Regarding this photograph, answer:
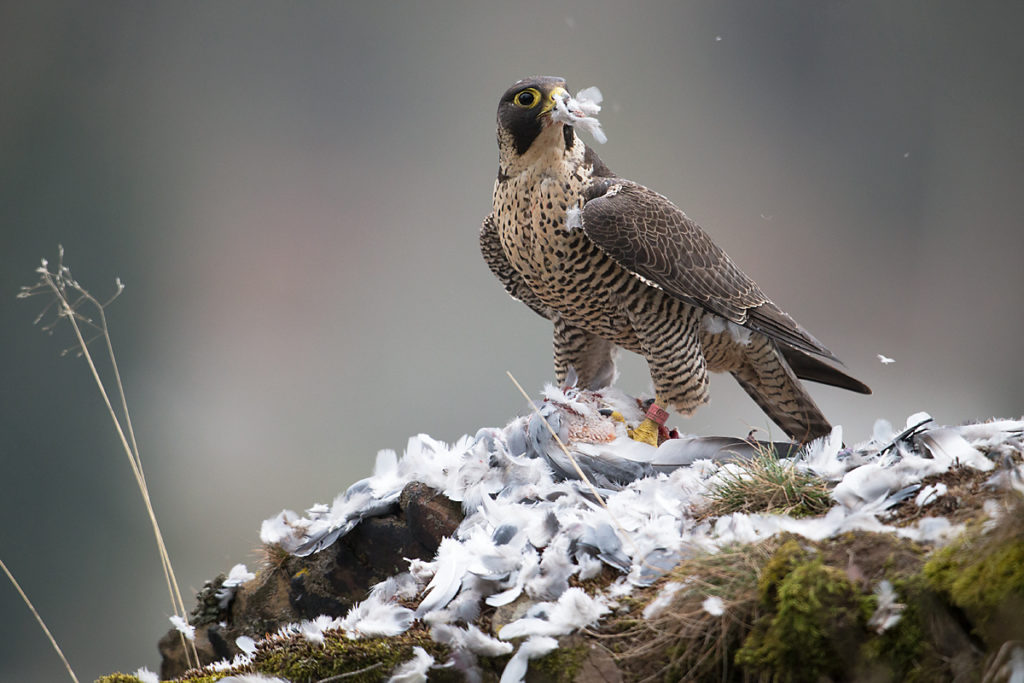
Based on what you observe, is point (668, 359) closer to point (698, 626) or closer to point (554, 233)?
point (554, 233)

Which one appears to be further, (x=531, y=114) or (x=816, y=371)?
(x=816, y=371)

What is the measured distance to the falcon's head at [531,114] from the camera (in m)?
2.07

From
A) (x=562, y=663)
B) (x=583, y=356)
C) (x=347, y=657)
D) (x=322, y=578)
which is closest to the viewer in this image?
(x=562, y=663)

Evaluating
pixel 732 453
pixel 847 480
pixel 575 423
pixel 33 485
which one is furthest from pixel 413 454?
pixel 33 485

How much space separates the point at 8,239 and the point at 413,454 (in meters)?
2.63

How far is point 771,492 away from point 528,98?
1205 mm

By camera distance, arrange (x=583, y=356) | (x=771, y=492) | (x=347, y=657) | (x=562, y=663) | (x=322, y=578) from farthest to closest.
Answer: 1. (x=583, y=356)
2. (x=322, y=578)
3. (x=771, y=492)
4. (x=347, y=657)
5. (x=562, y=663)

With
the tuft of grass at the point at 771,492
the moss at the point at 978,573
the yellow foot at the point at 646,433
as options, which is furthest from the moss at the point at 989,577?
the yellow foot at the point at 646,433

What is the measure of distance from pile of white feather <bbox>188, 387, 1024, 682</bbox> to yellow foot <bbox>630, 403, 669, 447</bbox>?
0.10m

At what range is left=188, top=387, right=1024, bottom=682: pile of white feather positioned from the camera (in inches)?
51.9

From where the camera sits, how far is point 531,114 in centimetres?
209

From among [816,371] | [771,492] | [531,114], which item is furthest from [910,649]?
[816,371]

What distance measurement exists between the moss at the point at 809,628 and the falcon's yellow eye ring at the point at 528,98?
142 cm

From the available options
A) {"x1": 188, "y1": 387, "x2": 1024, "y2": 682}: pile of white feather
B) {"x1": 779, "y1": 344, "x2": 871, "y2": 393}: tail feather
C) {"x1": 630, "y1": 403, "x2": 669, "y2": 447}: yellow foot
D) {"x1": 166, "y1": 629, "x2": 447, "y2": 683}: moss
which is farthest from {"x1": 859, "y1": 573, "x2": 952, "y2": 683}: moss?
{"x1": 779, "y1": 344, "x2": 871, "y2": 393}: tail feather
